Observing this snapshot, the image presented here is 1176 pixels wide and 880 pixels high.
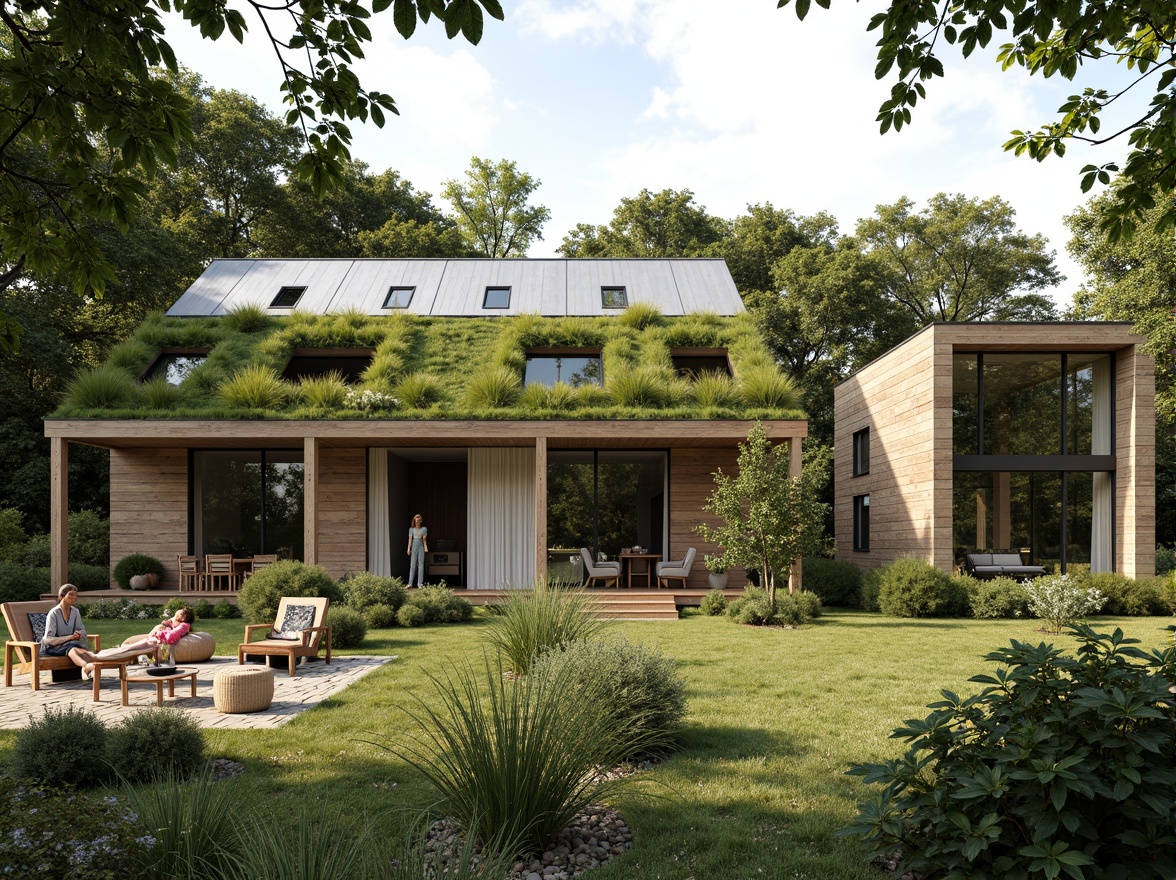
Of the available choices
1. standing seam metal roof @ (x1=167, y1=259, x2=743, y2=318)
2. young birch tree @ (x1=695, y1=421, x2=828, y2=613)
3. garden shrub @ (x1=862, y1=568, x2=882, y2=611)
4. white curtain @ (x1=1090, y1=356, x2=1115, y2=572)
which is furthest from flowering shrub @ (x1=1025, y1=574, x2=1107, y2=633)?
standing seam metal roof @ (x1=167, y1=259, x2=743, y2=318)

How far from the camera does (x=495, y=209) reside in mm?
34219

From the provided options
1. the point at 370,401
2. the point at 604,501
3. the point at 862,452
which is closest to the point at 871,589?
the point at 604,501

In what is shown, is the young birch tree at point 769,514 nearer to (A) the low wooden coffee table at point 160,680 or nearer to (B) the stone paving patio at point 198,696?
(B) the stone paving patio at point 198,696

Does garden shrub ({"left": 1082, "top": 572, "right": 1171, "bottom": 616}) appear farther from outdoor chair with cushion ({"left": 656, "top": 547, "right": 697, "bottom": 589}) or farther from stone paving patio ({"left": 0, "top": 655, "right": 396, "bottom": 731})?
stone paving patio ({"left": 0, "top": 655, "right": 396, "bottom": 731})

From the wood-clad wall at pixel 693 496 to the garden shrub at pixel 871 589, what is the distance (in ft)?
7.52

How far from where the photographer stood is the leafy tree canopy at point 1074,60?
4.00 meters

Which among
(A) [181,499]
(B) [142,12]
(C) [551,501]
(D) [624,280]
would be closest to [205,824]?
(B) [142,12]

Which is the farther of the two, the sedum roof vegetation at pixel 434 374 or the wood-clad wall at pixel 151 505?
the wood-clad wall at pixel 151 505

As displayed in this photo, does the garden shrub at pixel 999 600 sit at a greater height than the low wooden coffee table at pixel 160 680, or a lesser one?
lesser

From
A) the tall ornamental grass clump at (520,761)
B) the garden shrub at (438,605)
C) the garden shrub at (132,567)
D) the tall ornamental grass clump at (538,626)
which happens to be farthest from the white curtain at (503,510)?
the tall ornamental grass clump at (520,761)

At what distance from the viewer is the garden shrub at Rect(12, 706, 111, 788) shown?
480cm

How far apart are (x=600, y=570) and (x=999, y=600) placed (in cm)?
686

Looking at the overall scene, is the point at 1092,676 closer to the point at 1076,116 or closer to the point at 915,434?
the point at 1076,116

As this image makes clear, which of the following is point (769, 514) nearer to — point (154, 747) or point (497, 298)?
point (154, 747)
